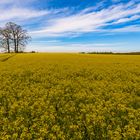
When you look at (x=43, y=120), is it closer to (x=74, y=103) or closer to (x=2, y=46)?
(x=74, y=103)

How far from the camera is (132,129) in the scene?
746 centimetres

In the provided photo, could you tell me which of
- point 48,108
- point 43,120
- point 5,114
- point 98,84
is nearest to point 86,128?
point 43,120

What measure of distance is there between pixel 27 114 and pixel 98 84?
656 centimetres

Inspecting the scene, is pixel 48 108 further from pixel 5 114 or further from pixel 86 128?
pixel 86 128

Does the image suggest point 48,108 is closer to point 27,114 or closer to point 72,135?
point 27,114

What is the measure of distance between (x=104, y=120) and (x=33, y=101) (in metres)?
3.70

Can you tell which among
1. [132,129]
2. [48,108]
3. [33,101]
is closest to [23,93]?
[33,101]

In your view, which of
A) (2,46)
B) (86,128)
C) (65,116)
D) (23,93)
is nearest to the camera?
(86,128)

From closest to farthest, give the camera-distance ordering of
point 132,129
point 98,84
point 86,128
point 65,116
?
point 132,129 → point 86,128 → point 65,116 → point 98,84

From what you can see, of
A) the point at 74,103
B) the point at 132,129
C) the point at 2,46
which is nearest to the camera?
the point at 132,129

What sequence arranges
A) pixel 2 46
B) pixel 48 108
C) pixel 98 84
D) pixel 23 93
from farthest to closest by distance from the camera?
1. pixel 2 46
2. pixel 98 84
3. pixel 23 93
4. pixel 48 108

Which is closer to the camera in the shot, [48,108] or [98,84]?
[48,108]

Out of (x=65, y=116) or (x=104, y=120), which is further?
(x=65, y=116)

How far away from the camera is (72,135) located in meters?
7.49
